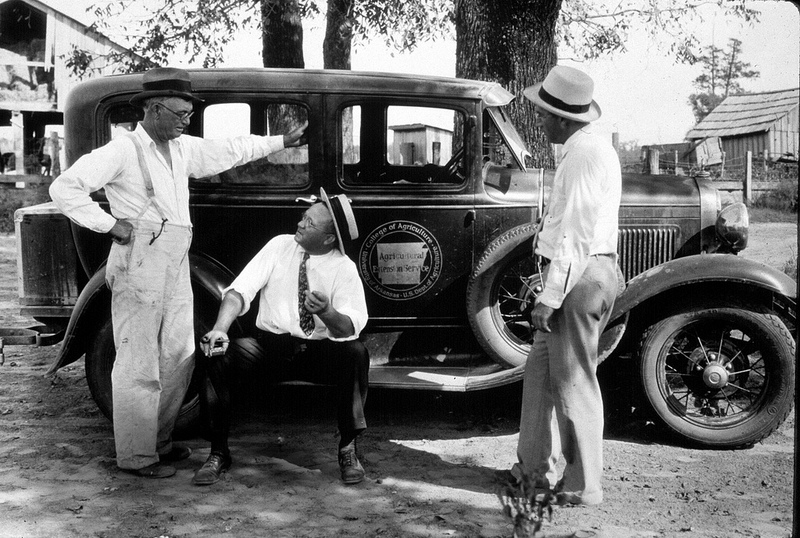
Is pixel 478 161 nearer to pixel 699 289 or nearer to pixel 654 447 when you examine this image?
pixel 699 289

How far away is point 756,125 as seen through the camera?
95.6 feet

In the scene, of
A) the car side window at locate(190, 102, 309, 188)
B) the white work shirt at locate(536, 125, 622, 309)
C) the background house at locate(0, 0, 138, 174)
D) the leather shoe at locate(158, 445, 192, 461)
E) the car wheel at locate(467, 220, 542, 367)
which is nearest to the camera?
the white work shirt at locate(536, 125, 622, 309)

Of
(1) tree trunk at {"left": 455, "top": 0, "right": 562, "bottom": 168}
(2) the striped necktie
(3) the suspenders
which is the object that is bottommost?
(2) the striped necktie

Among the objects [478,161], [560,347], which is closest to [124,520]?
[560,347]

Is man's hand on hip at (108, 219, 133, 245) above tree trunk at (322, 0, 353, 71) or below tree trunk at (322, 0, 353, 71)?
below

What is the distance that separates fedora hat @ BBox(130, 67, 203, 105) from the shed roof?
2772 centimetres

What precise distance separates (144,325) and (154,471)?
0.77m

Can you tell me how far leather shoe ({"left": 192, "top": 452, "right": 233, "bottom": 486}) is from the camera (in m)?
4.21

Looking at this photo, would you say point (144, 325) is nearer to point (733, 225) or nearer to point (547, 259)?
point (547, 259)

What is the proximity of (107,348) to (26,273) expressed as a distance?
82 cm

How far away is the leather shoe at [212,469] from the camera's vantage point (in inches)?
166

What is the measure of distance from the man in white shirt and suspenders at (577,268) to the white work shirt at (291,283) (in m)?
1.01

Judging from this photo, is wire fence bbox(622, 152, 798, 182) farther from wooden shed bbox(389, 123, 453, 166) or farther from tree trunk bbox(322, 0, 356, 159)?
wooden shed bbox(389, 123, 453, 166)

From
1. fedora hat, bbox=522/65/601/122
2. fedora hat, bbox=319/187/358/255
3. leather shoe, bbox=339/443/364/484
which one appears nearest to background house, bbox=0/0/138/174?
fedora hat, bbox=319/187/358/255
